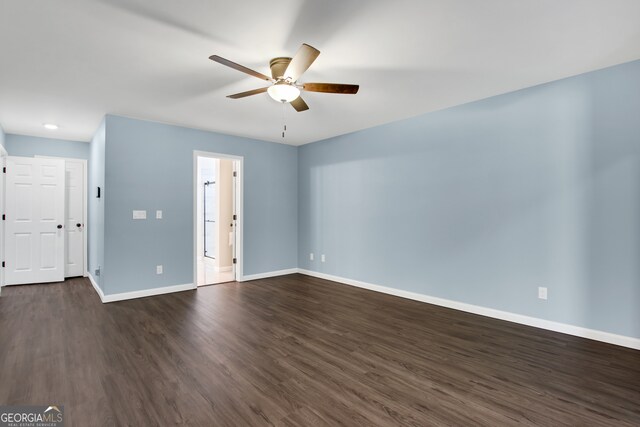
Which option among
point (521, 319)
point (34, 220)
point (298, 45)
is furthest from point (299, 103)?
point (34, 220)

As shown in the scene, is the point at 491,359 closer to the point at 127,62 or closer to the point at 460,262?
the point at 460,262

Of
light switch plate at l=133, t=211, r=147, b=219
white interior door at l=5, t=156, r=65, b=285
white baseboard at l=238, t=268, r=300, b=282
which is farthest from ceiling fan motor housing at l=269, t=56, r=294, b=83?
white interior door at l=5, t=156, r=65, b=285

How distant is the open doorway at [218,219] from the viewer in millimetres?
5617

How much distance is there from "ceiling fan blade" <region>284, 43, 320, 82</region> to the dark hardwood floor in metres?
2.34

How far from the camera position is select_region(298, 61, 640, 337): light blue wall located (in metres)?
2.91

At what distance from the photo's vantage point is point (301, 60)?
232cm

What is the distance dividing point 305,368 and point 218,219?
4.72 meters

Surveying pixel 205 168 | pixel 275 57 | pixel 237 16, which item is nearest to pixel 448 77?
pixel 275 57

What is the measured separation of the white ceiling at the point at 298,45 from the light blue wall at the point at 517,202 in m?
0.35

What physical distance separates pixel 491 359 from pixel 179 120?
15.6 feet

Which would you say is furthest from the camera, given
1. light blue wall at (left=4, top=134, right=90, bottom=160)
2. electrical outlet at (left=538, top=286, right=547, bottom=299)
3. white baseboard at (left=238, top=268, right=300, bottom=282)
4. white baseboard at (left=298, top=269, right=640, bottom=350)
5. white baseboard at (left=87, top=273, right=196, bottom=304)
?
white baseboard at (left=238, top=268, right=300, bottom=282)

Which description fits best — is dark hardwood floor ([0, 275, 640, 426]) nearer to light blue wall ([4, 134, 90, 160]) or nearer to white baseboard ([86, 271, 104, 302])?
Result: white baseboard ([86, 271, 104, 302])

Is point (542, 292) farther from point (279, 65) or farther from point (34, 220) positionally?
point (34, 220)

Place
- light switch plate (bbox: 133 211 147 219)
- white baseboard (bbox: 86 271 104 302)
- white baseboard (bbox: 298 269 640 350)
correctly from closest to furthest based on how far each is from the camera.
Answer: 1. white baseboard (bbox: 298 269 640 350)
2. white baseboard (bbox: 86 271 104 302)
3. light switch plate (bbox: 133 211 147 219)
